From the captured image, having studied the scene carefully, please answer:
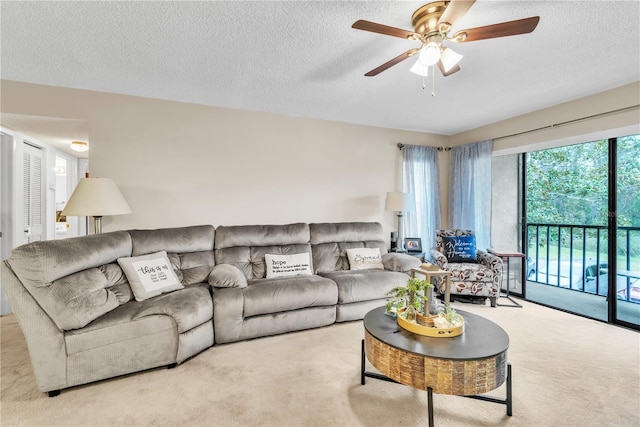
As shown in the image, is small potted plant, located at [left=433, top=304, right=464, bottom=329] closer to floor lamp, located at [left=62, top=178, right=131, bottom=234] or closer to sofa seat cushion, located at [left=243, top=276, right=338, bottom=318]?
sofa seat cushion, located at [left=243, top=276, right=338, bottom=318]

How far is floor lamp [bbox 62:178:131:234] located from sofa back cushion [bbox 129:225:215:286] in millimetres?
298

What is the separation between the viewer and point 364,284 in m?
3.16

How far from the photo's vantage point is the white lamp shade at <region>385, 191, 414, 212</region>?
14.1 ft

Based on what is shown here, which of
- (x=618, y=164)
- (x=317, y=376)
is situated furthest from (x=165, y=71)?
(x=618, y=164)

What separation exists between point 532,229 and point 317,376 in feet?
13.0

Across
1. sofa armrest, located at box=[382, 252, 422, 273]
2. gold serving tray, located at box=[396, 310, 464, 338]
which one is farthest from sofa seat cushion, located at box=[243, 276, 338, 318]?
gold serving tray, located at box=[396, 310, 464, 338]

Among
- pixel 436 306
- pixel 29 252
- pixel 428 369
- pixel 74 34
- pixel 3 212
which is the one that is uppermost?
pixel 74 34

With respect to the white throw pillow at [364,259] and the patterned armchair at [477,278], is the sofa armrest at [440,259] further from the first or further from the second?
the white throw pillow at [364,259]

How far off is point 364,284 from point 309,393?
1.41 m

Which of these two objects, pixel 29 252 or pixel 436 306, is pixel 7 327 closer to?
pixel 29 252

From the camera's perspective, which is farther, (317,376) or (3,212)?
(3,212)

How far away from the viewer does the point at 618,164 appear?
3.22 metres

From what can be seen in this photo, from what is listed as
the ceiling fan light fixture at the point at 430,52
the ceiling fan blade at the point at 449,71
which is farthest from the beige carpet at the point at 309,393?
the ceiling fan blade at the point at 449,71

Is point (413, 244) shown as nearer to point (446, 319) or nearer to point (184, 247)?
point (446, 319)
